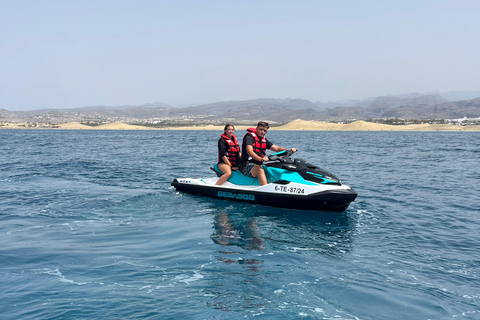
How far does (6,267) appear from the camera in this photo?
20.9ft

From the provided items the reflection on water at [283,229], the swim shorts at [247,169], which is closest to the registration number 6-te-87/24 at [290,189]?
the reflection on water at [283,229]

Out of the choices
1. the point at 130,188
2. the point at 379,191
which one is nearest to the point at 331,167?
the point at 379,191

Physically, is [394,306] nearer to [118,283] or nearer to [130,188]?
[118,283]

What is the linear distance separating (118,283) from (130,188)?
28.0ft

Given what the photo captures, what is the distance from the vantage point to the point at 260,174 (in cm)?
1110

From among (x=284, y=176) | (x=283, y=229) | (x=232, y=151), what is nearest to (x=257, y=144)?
(x=232, y=151)

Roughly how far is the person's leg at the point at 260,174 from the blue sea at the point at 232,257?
88cm

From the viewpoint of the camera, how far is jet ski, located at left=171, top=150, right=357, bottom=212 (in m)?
9.93

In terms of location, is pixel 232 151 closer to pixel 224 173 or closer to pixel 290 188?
pixel 224 173

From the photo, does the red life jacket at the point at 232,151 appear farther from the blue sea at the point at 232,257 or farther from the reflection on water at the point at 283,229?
the reflection on water at the point at 283,229

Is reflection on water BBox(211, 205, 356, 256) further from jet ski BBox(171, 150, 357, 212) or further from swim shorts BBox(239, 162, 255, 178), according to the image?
swim shorts BBox(239, 162, 255, 178)

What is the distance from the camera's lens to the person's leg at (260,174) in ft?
36.2

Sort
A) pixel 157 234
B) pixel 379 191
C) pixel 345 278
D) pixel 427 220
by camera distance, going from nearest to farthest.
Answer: pixel 345 278
pixel 157 234
pixel 427 220
pixel 379 191

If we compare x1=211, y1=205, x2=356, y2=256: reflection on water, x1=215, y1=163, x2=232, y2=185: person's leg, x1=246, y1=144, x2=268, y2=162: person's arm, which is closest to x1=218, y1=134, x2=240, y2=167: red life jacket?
x1=215, y1=163, x2=232, y2=185: person's leg
